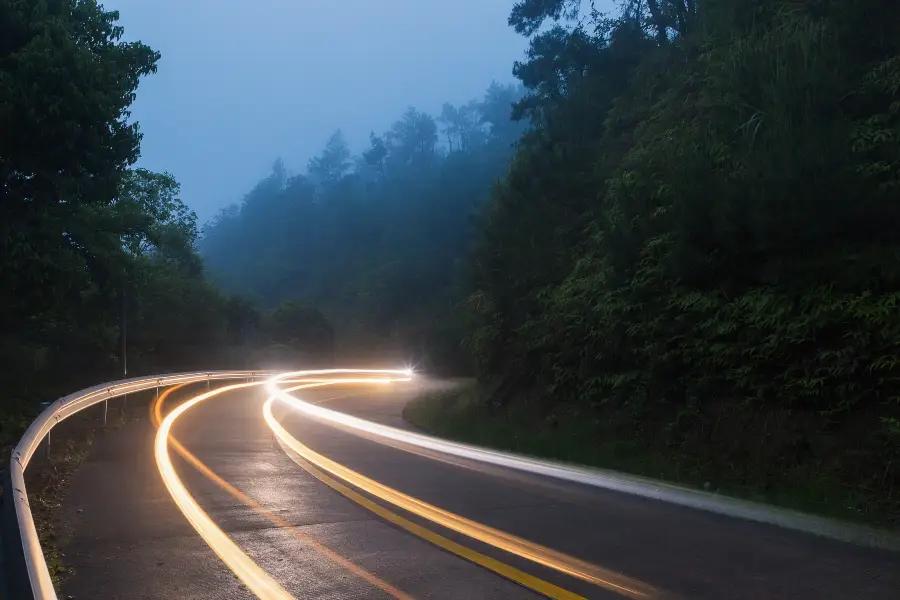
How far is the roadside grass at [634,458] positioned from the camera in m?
8.54

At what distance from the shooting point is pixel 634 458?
1164 cm

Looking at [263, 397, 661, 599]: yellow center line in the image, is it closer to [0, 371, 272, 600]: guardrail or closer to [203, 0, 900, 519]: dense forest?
[0, 371, 272, 600]: guardrail

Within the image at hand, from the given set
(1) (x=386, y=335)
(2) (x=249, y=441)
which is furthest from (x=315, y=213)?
(2) (x=249, y=441)

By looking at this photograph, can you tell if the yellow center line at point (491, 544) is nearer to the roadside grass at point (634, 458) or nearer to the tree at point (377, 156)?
the roadside grass at point (634, 458)

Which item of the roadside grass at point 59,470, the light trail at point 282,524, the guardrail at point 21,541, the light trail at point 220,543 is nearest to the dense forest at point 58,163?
the roadside grass at point 59,470

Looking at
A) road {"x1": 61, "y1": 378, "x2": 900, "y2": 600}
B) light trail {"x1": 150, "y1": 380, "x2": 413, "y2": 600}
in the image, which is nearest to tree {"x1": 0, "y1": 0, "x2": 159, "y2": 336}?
light trail {"x1": 150, "y1": 380, "x2": 413, "y2": 600}

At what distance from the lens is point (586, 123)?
22328mm

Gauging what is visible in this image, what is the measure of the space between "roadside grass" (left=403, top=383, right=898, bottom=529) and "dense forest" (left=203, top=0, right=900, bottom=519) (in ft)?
0.24

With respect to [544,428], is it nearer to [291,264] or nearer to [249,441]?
[249,441]

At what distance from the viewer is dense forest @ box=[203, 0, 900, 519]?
9.83 m

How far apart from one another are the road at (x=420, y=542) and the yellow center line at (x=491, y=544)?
0.07ft

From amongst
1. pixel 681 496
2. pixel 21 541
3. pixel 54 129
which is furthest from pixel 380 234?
pixel 21 541

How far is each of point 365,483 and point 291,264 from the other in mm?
117605

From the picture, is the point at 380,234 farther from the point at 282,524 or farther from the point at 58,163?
the point at 282,524
